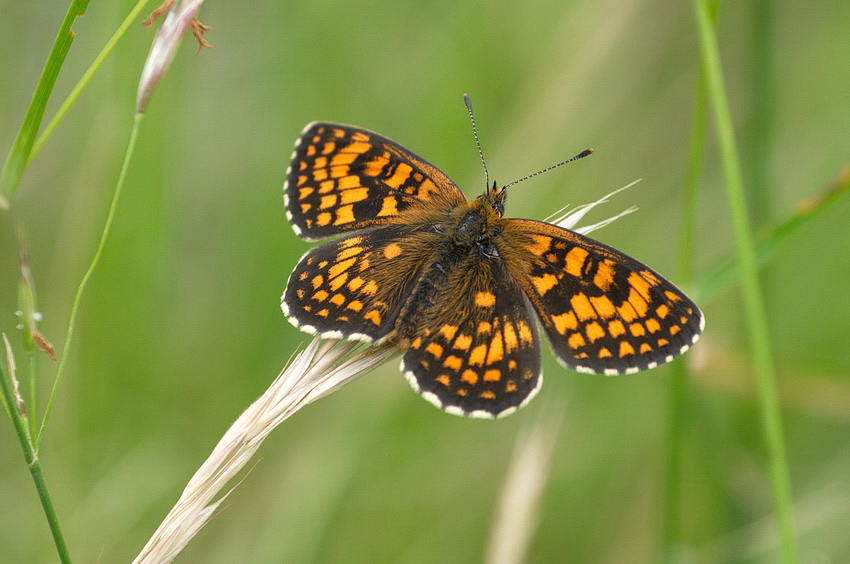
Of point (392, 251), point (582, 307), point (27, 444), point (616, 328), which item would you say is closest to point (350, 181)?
point (392, 251)

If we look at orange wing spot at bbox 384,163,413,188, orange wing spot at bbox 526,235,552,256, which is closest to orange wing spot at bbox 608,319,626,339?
orange wing spot at bbox 526,235,552,256

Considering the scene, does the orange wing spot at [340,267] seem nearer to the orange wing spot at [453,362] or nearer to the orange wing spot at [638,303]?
the orange wing spot at [453,362]

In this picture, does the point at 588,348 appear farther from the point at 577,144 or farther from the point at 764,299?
the point at 577,144

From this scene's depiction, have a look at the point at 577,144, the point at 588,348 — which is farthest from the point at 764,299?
the point at 577,144

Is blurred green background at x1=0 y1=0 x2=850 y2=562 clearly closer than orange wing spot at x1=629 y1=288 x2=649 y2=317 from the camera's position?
No

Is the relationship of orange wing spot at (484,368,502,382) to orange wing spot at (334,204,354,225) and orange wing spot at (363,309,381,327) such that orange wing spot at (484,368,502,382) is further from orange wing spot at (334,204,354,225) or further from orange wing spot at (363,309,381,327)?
orange wing spot at (334,204,354,225)

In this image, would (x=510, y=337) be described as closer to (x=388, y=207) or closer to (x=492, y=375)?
(x=492, y=375)
